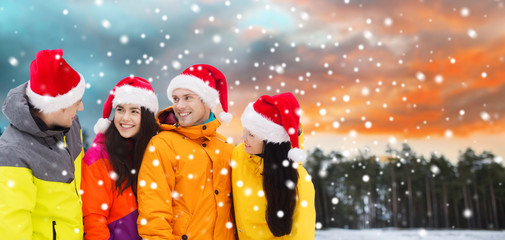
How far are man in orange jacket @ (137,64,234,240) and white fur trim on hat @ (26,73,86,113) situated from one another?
727 mm

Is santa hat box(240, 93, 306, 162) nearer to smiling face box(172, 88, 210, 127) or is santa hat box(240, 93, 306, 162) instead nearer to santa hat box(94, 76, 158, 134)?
smiling face box(172, 88, 210, 127)

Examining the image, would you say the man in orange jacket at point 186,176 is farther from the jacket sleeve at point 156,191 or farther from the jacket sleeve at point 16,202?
the jacket sleeve at point 16,202

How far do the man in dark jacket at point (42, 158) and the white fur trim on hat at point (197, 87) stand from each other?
96cm

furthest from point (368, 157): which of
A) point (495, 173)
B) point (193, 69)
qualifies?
point (193, 69)

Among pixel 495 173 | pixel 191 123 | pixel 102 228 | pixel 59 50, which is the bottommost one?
pixel 102 228

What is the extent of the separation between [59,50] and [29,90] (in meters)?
0.40

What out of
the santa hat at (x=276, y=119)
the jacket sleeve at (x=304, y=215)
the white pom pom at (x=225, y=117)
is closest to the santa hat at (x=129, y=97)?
the white pom pom at (x=225, y=117)

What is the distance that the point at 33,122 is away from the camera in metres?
2.68

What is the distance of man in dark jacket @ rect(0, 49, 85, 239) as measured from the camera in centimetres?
244

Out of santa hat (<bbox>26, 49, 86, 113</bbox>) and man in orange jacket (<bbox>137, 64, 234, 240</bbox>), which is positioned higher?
santa hat (<bbox>26, 49, 86, 113</bbox>)

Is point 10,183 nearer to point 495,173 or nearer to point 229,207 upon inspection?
point 229,207

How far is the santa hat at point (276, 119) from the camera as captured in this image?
10.9 feet

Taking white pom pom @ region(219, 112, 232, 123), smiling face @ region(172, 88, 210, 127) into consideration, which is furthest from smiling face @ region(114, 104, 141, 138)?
white pom pom @ region(219, 112, 232, 123)

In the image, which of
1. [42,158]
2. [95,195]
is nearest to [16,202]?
[42,158]
